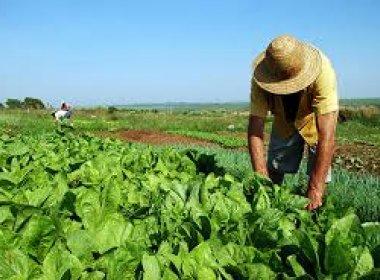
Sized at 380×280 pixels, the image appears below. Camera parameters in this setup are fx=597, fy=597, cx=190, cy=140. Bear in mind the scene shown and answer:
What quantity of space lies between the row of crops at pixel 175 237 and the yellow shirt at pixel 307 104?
3.22ft

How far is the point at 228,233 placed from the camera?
2463mm

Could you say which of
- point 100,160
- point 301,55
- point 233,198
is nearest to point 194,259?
point 233,198

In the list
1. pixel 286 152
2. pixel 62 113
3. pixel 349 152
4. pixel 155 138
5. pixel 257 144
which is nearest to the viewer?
pixel 257 144

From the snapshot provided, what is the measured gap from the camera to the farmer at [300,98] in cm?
417

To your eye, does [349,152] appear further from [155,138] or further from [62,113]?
[62,113]

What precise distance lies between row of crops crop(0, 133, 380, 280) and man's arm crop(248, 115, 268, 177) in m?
1.03

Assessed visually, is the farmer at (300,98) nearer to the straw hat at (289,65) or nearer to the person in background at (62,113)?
the straw hat at (289,65)

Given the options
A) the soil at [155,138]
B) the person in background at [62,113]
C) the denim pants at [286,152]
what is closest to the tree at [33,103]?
the person in background at [62,113]

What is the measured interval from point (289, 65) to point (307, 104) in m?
0.51

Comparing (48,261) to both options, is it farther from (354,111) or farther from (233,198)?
(354,111)

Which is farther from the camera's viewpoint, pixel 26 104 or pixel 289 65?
pixel 26 104

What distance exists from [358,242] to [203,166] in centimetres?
359

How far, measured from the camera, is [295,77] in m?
4.22

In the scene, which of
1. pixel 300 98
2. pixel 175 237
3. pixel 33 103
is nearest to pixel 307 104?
pixel 300 98
